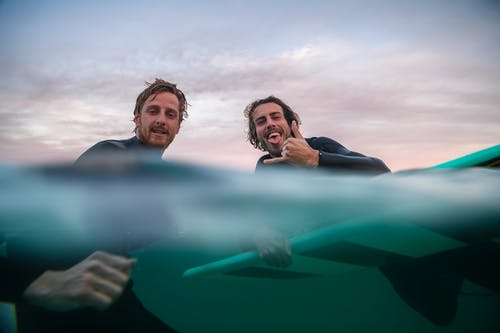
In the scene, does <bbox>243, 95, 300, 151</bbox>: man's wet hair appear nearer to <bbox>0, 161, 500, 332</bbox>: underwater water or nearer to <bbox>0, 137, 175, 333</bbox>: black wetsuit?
<bbox>0, 161, 500, 332</bbox>: underwater water

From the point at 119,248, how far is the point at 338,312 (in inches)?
232

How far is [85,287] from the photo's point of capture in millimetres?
2580

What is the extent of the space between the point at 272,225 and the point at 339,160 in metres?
1.37

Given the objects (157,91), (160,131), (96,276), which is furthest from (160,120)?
(96,276)

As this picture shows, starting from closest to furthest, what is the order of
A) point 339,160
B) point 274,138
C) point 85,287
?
point 85,287 → point 339,160 → point 274,138

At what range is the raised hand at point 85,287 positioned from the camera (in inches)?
101

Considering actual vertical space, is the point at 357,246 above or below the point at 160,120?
below

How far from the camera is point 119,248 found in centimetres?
396

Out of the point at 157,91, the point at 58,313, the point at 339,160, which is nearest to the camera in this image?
the point at 339,160

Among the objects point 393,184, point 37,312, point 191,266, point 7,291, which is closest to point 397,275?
point 393,184

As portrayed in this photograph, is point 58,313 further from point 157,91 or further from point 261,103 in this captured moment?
point 261,103

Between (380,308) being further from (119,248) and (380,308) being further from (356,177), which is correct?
(119,248)

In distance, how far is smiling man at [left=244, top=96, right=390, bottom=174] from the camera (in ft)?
8.95

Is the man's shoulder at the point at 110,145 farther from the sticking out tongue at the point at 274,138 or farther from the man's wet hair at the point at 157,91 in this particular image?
the sticking out tongue at the point at 274,138
